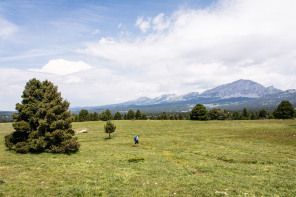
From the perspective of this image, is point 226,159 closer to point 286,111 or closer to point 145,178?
point 145,178

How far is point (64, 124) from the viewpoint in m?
27.9

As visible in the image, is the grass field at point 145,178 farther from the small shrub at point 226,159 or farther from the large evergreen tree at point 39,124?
the large evergreen tree at point 39,124

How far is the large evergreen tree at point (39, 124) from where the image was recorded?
25.9 meters

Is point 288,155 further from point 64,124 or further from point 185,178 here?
point 64,124

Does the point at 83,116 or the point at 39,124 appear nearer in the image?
the point at 39,124

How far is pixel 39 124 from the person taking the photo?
25688mm

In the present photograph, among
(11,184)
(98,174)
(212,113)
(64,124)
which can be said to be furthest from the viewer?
(212,113)

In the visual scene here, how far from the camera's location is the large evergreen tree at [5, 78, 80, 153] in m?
25.9

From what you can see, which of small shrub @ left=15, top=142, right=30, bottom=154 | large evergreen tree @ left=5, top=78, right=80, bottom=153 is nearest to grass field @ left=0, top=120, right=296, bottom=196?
small shrub @ left=15, top=142, right=30, bottom=154

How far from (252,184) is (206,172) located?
16.1 ft

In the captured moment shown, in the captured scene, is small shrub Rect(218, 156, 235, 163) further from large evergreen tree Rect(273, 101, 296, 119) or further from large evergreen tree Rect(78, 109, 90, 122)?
large evergreen tree Rect(78, 109, 90, 122)

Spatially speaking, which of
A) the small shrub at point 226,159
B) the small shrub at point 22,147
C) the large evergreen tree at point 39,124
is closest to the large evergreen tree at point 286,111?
the small shrub at point 226,159

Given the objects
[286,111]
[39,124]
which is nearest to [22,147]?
[39,124]

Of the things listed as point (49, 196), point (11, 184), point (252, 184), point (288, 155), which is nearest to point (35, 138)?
point (11, 184)
